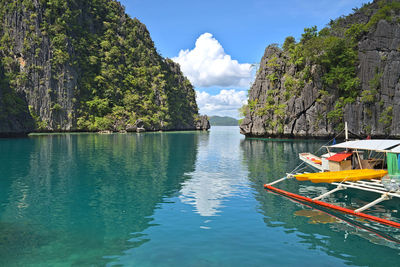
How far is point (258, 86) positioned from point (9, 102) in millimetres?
77933

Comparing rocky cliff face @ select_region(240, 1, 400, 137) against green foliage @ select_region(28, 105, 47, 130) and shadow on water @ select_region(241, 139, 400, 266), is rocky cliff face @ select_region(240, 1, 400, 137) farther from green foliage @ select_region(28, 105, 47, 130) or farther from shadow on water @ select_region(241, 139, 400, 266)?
green foliage @ select_region(28, 105, 47, 130)

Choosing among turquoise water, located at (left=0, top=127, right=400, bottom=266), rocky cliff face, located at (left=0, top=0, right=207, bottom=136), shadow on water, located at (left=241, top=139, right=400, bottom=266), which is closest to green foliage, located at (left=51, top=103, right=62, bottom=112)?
rocky cliff face, located at (left=0, top=0, right=207, bottom=136)

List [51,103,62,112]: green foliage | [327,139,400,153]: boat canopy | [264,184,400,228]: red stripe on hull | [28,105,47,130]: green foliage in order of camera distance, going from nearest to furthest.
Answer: [264,184,400,228]: red stripe on hull, [327,139,400,153]: boat canopy, [28,105,47,130]: green foliage, [51,103,62,112]: green foliage

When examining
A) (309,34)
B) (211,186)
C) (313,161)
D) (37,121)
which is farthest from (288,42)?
(37,121)

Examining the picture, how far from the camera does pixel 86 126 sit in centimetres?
11494

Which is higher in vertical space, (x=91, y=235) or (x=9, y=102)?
(x=9, y=102)

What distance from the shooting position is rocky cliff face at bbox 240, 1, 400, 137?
62163 millimetres

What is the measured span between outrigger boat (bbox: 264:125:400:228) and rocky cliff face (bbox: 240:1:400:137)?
47.7m

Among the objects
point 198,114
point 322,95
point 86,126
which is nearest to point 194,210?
point 322,95

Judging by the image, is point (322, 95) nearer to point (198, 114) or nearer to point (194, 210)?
point (194, 210)

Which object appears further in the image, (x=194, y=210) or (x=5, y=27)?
(x=5, y=27)

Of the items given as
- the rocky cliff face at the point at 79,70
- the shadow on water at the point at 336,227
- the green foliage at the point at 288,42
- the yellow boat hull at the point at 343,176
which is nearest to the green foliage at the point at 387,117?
the green foliage at the point at 288,42

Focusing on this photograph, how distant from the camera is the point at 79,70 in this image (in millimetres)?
120188

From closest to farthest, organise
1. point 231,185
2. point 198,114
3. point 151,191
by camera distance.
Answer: point 151,191 → point 231,185 → point 198,114
